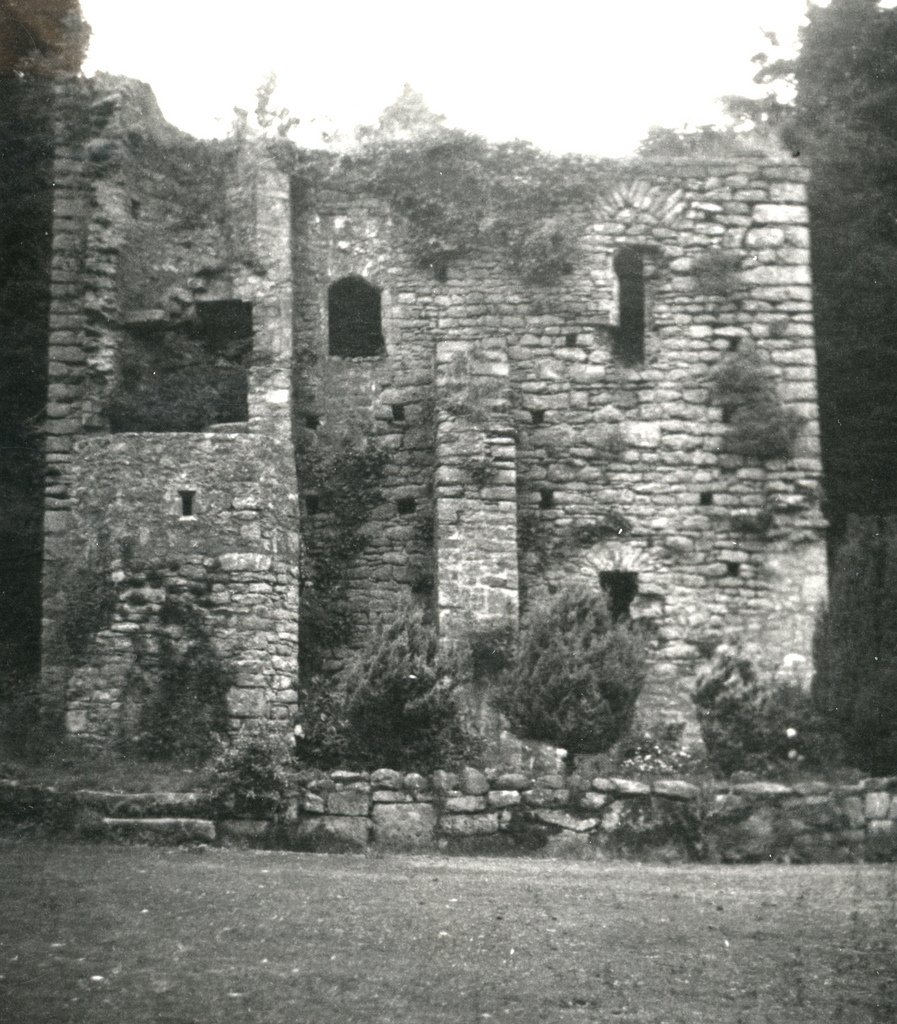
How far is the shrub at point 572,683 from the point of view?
13953mm

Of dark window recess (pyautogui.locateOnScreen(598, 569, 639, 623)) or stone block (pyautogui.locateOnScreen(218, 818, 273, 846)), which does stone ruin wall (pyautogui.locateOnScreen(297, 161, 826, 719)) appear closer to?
dark window recess (pyautogui.locateOnScreen(598, 569, 639, 623))

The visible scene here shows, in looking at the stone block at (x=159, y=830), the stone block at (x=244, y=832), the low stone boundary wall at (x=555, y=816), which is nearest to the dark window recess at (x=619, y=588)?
the low stone boundary wall at (x=555, y=816)

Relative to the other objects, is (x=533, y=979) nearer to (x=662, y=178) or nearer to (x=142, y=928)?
(x=142, y=928)

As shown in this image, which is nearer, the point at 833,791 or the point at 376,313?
the point at 833,791

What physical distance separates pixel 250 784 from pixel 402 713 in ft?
7.05

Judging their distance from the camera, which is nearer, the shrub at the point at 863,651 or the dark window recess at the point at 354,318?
the shrub at the point at 863,651

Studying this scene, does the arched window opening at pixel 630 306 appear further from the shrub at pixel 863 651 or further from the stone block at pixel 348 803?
the stone block at pixel 348 803

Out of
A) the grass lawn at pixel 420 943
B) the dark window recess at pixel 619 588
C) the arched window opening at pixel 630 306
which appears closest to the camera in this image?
the grass lawn at pixel 420 943

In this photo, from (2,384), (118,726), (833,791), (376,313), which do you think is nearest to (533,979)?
(833,791)

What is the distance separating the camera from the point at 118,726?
14812mm

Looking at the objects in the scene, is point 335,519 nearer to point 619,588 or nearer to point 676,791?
point 619,588

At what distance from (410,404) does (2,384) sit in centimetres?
550

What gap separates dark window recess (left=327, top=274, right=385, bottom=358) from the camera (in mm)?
19312

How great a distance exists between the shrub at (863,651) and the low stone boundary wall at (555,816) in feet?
5.61
